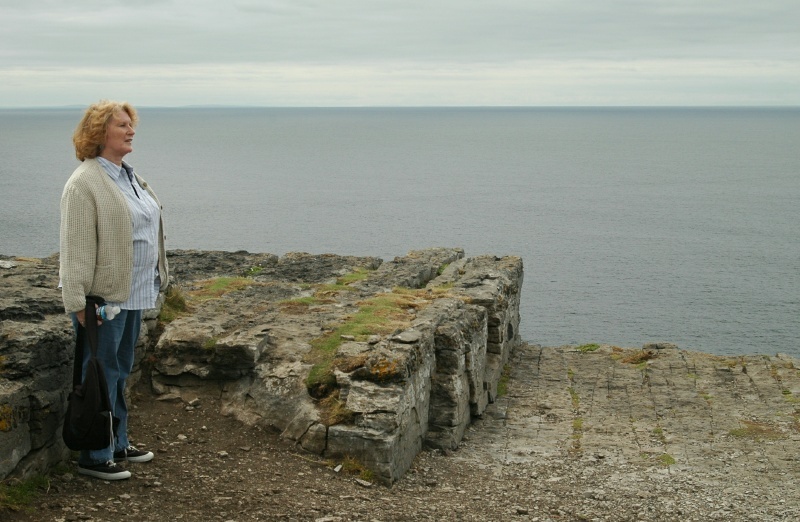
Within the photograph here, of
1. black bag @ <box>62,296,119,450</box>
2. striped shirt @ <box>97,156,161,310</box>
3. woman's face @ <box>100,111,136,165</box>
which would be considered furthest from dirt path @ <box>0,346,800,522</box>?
woman's face @ <box>100,111,136,165</box>

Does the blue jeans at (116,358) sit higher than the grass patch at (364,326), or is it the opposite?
the blue jeans at (116,358)

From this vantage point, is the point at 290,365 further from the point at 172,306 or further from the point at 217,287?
the point at 217,287

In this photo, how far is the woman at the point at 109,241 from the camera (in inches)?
353

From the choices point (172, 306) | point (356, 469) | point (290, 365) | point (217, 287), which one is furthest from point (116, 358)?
point (217, 287)

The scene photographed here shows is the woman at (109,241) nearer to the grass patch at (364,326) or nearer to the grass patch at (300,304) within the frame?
the grass patch at (364,326)

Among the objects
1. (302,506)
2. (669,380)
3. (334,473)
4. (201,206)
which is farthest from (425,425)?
(201,206)

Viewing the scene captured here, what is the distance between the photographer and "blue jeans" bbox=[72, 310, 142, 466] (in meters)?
9.27

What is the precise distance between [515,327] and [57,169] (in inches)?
4628

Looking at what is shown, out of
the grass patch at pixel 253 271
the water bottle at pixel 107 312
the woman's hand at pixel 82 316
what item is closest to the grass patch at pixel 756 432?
the grass patch at pixel 253 271

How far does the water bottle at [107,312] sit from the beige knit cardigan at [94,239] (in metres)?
0.11

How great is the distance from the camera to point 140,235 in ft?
31.1

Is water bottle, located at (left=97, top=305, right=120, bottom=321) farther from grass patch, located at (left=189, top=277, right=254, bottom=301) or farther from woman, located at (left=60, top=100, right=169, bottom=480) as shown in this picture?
grass patch, located at (left=189, top=277, right=254, bottom=301)

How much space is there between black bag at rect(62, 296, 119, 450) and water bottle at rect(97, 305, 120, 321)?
49mm

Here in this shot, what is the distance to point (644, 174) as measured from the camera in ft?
422
